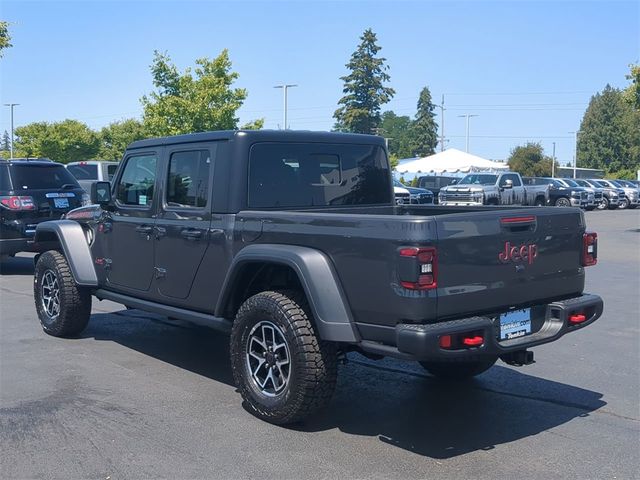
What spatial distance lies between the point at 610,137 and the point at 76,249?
94229 mm

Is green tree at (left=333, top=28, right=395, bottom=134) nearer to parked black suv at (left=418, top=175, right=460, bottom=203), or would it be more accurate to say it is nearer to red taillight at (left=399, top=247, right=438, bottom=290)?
parked black suv at (left=418, top=175, right=460, bottom=203)

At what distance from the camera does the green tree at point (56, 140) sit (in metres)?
49.5

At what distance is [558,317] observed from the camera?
497 centimetres

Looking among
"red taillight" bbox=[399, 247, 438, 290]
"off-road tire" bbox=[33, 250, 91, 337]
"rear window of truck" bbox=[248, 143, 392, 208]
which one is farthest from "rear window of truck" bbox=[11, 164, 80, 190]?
"red taillight" bbox=[399, 247, 438, 290]

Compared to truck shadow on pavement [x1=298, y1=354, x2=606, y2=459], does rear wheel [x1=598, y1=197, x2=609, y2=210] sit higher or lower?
higher

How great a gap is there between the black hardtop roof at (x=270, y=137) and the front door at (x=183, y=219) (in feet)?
0.27

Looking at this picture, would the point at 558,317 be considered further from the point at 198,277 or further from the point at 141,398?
the point at 141,398

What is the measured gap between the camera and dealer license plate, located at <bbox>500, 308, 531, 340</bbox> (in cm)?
466

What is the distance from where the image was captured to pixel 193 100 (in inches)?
1247

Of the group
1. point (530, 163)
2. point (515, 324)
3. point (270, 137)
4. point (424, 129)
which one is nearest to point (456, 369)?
point (515, 324)

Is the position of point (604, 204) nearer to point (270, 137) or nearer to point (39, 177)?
point (39, 177)

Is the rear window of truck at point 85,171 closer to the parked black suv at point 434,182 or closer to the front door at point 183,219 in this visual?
the front door at point 183,219

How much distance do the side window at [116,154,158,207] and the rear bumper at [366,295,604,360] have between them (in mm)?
2868

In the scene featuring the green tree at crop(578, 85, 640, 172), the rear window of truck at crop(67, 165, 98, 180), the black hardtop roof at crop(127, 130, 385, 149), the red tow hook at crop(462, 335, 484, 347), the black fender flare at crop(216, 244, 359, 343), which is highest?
the green tree at crop(578, 85, 640, 172)
